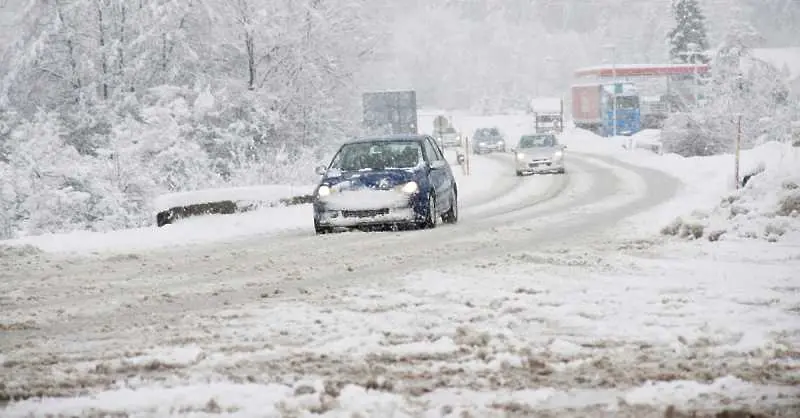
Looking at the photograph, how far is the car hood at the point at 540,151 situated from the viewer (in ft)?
107

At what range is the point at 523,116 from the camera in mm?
122500

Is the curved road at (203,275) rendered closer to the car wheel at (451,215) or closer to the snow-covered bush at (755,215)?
the car wheel at (451,215)

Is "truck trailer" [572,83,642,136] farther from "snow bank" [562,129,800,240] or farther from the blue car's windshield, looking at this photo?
the blue car's windshield

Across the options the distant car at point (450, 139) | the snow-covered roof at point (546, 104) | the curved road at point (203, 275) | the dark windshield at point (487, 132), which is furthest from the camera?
the snow-covered roof at point (546, 104)

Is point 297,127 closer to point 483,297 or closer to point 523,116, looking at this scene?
point 483,297

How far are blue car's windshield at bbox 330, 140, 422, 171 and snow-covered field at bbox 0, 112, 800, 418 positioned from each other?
1995 mm

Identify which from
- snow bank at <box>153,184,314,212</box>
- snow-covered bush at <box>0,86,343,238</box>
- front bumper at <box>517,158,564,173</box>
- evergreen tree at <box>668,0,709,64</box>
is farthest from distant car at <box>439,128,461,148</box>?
snow bank at <box>153,184,314,212</box>

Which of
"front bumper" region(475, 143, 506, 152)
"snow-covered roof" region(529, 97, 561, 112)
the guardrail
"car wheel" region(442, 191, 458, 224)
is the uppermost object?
"snow-covered roof" region(529, 97, 561, 112)

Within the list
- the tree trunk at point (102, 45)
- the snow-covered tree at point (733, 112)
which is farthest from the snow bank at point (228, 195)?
the snow-covered tree at point (733, 112)

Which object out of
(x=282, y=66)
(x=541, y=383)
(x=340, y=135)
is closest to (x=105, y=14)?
(x=282, y=66)

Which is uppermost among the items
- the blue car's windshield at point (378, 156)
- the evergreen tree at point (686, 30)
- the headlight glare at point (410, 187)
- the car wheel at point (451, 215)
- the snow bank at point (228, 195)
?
the evergreen tree at point (686, 30)

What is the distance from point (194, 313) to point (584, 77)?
82.8 meters

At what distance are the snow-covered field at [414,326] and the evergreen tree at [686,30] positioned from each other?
80.7 m

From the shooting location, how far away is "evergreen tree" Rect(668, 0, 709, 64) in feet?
293
